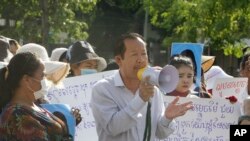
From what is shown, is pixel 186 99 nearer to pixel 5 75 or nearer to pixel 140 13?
pixel 5 75

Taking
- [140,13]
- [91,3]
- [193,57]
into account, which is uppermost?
[193,57]

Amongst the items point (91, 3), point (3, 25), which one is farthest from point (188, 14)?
point (3, 25)

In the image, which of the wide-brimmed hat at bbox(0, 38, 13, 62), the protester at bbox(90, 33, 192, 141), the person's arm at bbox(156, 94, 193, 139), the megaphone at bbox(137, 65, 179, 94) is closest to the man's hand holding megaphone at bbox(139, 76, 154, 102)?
the megaphone at bbox(137, 65, 179, 94)

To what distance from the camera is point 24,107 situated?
147 inches

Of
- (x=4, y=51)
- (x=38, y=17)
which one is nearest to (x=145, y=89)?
(x=4, y=51)

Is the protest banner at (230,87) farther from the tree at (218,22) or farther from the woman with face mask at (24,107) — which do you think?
the tree at (218,22)

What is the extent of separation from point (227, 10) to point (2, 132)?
13.2 m

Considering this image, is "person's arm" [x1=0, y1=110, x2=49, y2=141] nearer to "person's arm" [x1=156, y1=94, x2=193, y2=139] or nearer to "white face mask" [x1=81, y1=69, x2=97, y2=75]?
"person's arm" [x1=156, y1=94, x2=193, y2=139]

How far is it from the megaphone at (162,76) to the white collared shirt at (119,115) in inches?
6.1

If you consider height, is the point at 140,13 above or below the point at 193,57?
below

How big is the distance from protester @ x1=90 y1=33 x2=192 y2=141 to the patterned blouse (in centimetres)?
49

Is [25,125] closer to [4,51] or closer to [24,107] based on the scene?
[24,107]

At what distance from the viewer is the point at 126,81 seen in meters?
4.26

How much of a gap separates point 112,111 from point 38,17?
55.9ft
